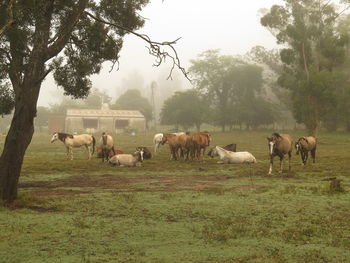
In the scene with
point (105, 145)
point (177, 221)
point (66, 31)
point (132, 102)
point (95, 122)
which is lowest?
point (177, 221)

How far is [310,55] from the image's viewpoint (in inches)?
1738

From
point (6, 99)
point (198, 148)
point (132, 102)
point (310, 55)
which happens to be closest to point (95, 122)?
→ point (132, 102)

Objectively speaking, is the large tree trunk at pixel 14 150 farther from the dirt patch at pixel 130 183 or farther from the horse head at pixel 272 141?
the horse head at pixel 272 141

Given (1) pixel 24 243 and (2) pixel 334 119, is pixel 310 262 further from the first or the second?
(2) pixel 334 119

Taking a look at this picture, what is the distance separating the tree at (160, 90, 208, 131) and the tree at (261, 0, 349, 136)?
25639 millimetres

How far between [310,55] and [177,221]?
1566 inches

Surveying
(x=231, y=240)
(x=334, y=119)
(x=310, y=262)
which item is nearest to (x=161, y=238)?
(x=231, y=240)

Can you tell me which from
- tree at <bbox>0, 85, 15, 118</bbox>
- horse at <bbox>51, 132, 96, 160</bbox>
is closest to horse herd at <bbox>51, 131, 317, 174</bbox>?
horse at <bbox>51, 132, 96, 160</bbox>

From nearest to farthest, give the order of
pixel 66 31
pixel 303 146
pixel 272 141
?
pixel 66 31, pixel 272 141, pixel 303 146

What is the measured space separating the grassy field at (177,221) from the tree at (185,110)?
54.2m

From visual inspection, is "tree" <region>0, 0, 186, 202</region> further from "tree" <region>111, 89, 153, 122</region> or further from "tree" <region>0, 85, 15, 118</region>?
"tree" <region>111, 89, 153, 122</region>

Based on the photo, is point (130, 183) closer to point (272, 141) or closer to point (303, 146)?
point (272, 141)

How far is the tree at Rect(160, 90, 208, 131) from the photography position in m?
Answer: 69.8

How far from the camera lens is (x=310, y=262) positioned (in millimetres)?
6117
